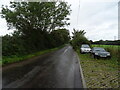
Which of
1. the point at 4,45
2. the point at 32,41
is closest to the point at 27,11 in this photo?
the point at 32,41

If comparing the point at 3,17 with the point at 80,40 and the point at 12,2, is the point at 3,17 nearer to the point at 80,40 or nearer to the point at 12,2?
the point at 12,2

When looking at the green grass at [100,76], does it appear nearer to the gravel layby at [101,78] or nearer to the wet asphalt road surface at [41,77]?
the gravel layby at [101,78]

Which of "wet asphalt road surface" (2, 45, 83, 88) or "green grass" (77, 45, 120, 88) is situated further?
"green grass" (77, 45, 120, 88)

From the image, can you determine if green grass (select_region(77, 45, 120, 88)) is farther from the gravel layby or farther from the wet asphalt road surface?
the wet asphalt road surface

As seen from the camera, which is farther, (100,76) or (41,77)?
(100,76)

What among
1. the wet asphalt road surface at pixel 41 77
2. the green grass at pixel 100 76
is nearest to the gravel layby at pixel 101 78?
the green grass at pixel 100 76

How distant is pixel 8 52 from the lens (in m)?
14.7

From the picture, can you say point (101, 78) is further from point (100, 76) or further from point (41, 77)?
point (41, 77)

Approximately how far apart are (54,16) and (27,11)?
663cm

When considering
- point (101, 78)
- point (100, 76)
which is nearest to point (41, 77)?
point (101, 78)

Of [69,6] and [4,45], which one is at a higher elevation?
[69,6]

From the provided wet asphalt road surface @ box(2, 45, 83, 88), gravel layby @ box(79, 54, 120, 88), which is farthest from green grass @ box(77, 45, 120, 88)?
wet asphalt road surface @ box(2, 45, 83, 88)

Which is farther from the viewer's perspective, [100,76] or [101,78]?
[100,76]

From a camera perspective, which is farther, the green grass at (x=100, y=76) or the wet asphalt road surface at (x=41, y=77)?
the green grass at (x=100, y=76)
